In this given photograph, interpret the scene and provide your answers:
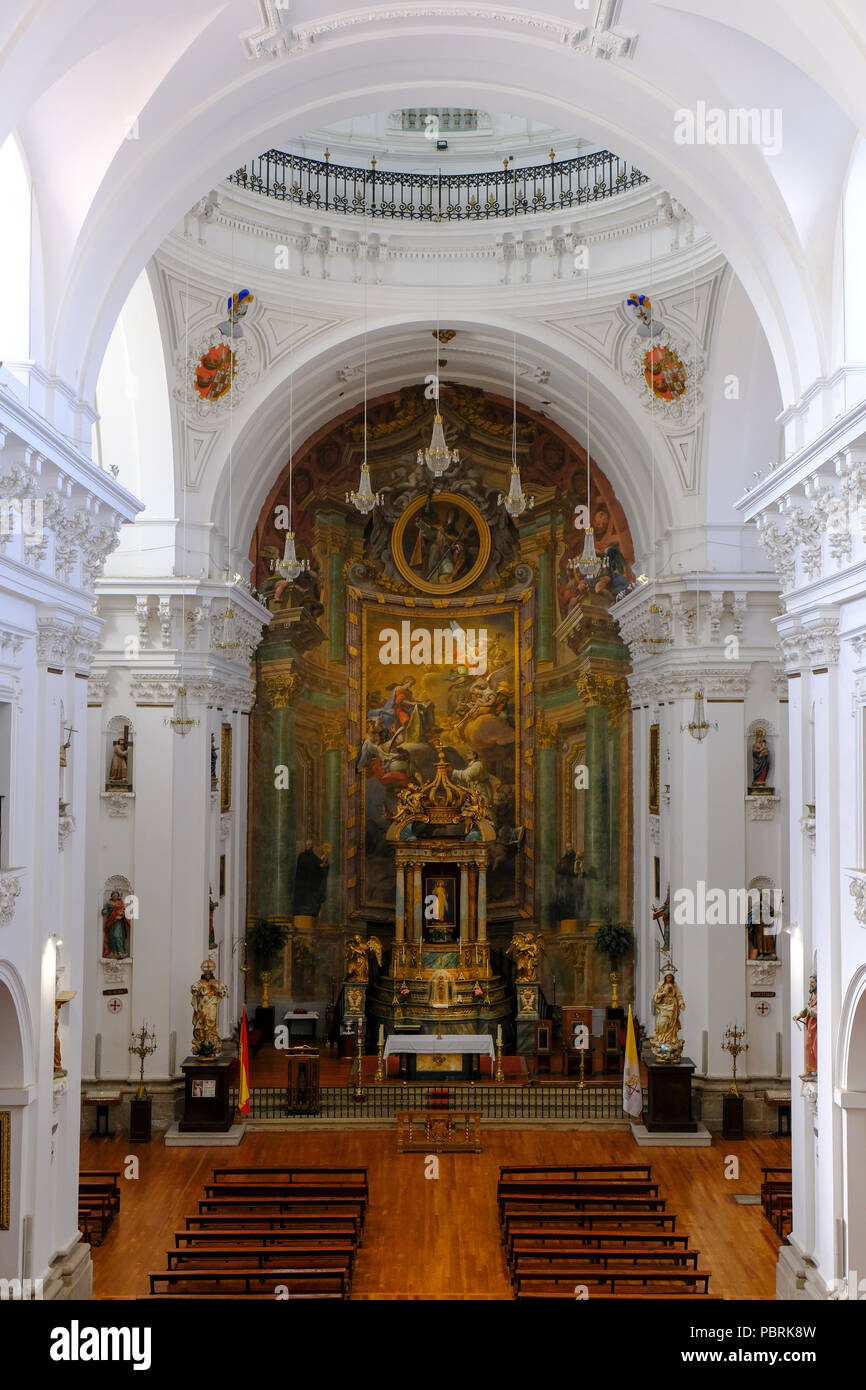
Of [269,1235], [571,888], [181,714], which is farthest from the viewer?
[571,888]

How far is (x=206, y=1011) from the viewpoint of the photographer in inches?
750

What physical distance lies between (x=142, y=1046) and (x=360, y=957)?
5.47 m

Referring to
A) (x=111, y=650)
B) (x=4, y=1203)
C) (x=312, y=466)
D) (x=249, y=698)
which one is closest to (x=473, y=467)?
(x=312, y=466)

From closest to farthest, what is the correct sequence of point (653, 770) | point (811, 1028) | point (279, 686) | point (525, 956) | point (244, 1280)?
point (811, 1028)
point (244, 1280)
point (653, 770)
point (525, 956)
point (279, 686)

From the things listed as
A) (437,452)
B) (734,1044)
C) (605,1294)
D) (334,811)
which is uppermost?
(437,452)

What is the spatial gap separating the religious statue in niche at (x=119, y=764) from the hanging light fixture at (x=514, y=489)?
23.0 ft

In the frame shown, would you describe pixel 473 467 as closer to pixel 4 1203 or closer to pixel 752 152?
pixel 752 152

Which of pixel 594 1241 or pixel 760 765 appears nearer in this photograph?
pixel 594 1241

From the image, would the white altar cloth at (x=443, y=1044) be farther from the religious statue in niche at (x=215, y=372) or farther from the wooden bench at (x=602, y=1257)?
the religious statue in niche at (x=215, y=372)

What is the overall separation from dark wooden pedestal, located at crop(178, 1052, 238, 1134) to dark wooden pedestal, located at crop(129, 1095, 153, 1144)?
1.72 feet

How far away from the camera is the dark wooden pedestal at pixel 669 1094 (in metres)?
19.0

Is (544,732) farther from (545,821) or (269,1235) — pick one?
(269,1235)

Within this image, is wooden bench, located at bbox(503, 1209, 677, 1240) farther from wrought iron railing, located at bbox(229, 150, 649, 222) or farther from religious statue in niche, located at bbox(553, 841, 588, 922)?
Result: wrought iron railing, located at bbox(229, 150, 649, 222)

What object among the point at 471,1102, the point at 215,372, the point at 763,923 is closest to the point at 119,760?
the point at 215,372
